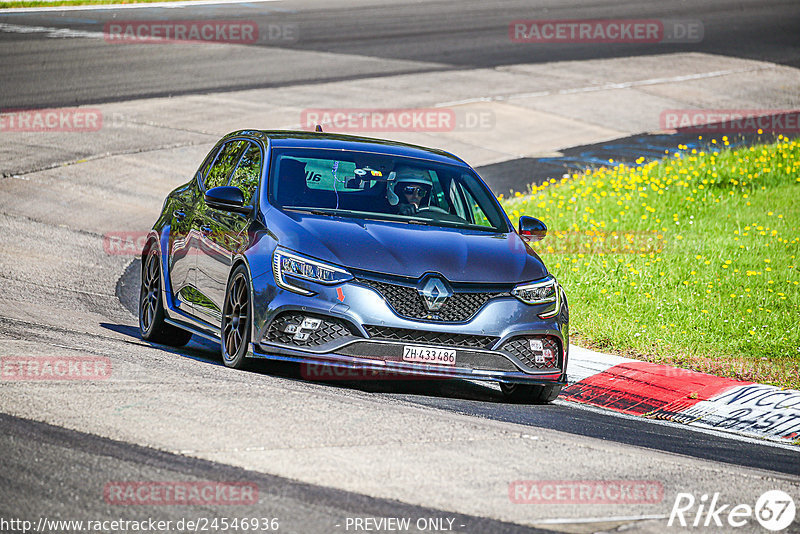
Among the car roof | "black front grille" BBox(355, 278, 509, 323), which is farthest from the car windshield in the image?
"black front grille" BBox(355, 278, 509, 323)

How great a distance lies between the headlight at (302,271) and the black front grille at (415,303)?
153 mm

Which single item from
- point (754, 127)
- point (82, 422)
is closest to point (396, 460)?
point (82, 422)

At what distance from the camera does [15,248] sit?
45.3 feet

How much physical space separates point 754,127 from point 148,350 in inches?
701

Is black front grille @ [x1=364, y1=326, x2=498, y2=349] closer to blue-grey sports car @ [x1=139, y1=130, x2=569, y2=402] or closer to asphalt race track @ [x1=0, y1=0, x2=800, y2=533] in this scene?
blue-grey sports car @ [x1=139, y1=130, x2=569, y2=402]

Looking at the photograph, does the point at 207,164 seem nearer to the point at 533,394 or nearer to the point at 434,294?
the point at 434,294

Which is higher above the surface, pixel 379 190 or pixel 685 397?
pixel 379 190

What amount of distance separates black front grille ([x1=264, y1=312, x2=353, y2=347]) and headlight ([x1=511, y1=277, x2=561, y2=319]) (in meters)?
1.26

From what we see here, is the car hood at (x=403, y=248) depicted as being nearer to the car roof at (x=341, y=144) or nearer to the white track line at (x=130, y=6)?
the car roof at (x=341, y=144)

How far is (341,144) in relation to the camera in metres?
9.64

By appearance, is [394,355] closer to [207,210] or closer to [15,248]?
[207,210]

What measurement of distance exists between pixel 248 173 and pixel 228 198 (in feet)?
2.51

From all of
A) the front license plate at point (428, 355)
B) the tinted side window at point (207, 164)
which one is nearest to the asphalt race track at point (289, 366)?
the front license plate at point (428, 355)

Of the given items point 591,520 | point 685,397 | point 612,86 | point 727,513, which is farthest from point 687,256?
point 612,86
